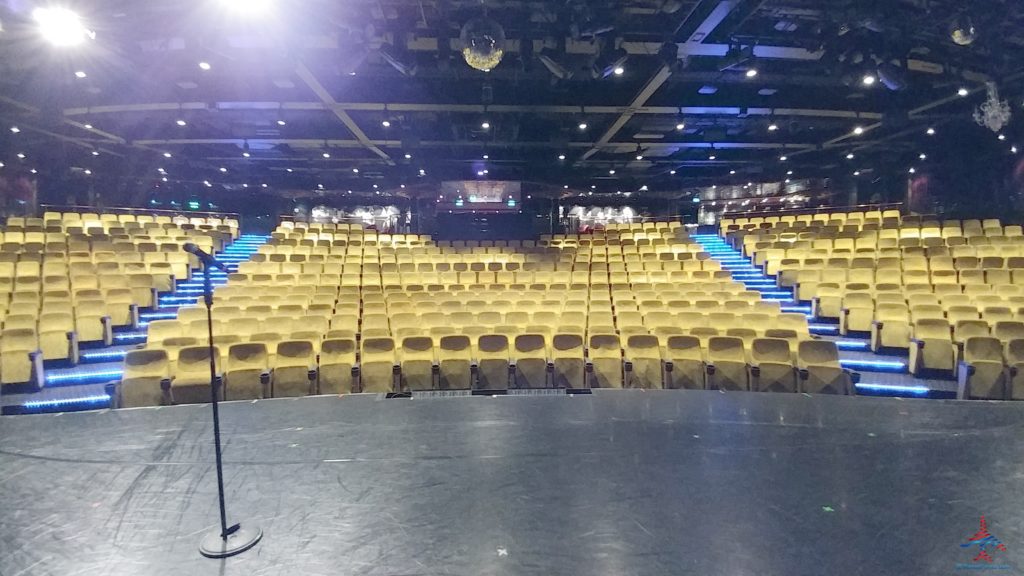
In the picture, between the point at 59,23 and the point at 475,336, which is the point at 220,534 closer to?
the point at 475,336

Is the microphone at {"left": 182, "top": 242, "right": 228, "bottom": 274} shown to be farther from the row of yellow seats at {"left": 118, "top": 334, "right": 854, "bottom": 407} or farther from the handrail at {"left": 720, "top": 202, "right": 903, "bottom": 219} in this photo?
the handrail at {"left": 720, "top": 202, "right": 903, "bottom": 219}

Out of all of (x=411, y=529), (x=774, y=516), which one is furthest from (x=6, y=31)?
→ (x=774, y=516)

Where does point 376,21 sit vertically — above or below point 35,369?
above

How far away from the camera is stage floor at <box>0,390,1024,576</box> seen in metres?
0.91

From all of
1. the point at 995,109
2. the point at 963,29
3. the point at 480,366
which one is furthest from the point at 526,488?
the point at 995,109

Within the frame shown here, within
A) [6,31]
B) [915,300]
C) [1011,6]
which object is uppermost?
[6,31]

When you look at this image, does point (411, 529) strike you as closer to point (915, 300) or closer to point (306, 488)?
point (306, 488)

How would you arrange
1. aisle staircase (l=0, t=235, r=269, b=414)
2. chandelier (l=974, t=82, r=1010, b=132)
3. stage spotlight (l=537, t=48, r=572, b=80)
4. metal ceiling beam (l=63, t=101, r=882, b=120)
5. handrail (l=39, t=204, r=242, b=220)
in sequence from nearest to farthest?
aisle staircase (l=0, t=235, r=269, b=414), stage spotlight (l=537, t=48, r=572, b=80), chandelier (l=974, t=82, r=1010, b=132), metal ceiling beam (l=63, t=101, r=882, b=120), handrail (l=39, t=204, r=242, b=220)

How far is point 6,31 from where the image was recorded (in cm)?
402

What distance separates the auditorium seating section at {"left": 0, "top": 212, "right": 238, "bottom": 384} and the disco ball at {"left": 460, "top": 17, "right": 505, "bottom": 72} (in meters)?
2.54

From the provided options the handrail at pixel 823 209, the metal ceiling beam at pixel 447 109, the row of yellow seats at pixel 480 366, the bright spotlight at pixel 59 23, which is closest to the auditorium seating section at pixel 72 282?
the row of yellow seats at pixel 480 366

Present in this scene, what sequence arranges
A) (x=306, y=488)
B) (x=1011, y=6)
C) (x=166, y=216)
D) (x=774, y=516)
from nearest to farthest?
(x=774, y=516) < (x=306, y=488) < (x=1011, y=6) < (x=166, y=216)

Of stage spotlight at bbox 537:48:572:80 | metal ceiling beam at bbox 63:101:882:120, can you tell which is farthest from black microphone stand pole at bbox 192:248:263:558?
metal ceiling beam at bbox 63:101:882:120

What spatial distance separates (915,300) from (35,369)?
6147 mm
